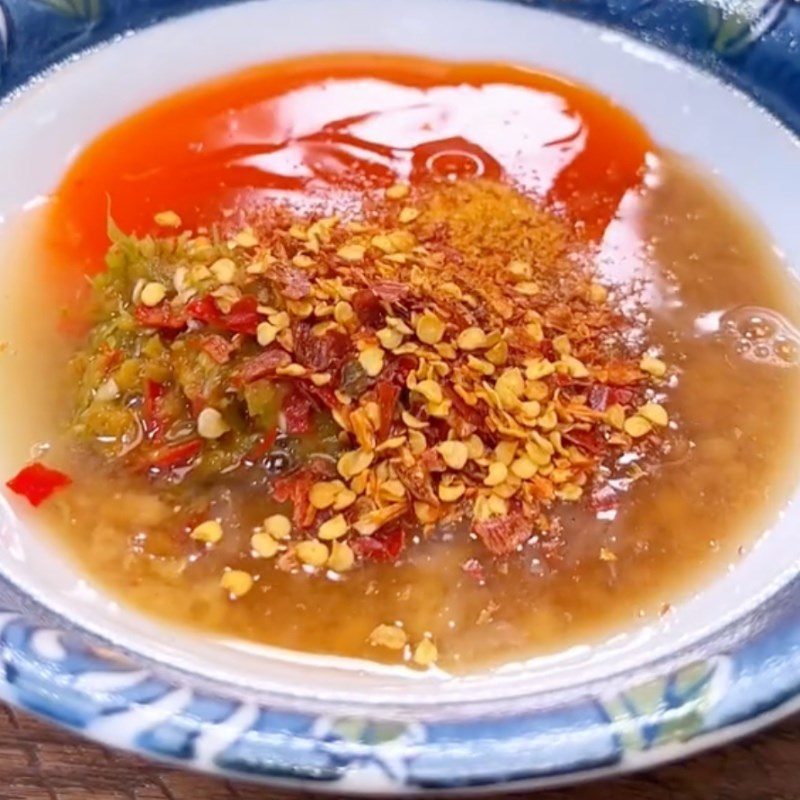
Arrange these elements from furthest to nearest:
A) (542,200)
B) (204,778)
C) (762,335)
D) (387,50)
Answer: (387,50) < (542,200) < (762,335) < (204,778)

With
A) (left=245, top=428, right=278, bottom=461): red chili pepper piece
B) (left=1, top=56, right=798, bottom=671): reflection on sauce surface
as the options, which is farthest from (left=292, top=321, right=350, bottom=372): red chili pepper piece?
(left=1, top=56, right=798, bottom=671): reflection on sauce surface

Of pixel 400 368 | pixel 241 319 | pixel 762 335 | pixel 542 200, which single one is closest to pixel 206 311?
pixel 241 319

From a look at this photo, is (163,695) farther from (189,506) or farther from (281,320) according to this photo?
(281,320)

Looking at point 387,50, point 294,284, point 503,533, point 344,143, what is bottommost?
point 503,533

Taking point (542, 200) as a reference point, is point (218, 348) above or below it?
below

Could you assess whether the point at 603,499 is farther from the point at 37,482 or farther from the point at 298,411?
the point at 37,482

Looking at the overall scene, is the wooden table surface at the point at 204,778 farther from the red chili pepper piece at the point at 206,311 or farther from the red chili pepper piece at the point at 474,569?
the red chili pepper piece at the point at 206,311

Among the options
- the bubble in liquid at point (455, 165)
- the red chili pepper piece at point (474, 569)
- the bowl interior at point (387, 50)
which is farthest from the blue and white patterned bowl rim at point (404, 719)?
the bubble in liquid at point (455, 165)
